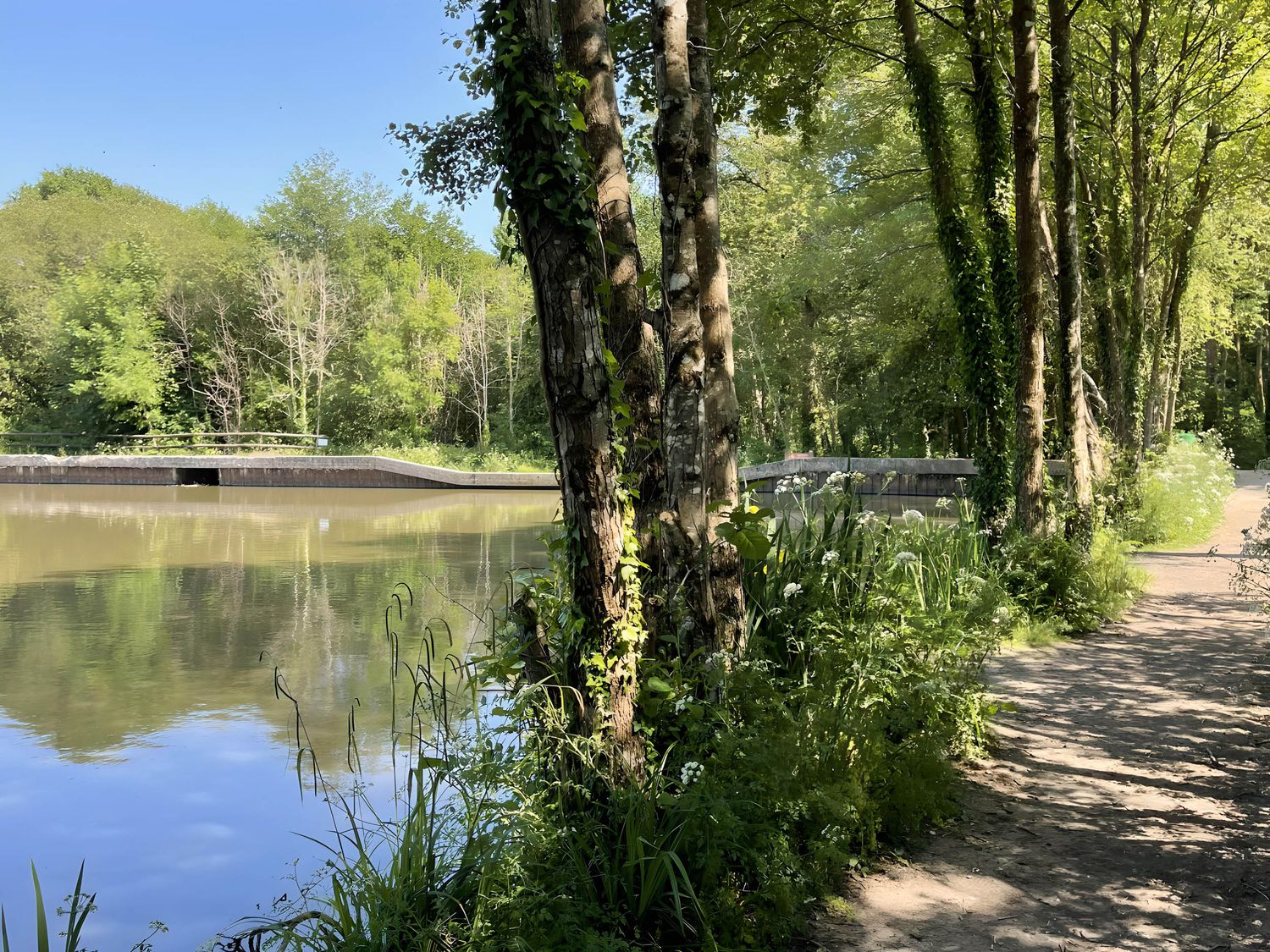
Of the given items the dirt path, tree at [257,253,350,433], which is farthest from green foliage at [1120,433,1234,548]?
tree at [257,253,350,433]

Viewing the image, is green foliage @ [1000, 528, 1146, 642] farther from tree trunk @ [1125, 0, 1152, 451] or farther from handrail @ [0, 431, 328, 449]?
handrail @ [0, 431, 328, 449]

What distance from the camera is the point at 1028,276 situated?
29.1 ft

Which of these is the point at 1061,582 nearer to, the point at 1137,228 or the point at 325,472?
the point at 1137,228

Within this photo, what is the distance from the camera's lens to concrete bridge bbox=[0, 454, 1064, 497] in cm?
2411

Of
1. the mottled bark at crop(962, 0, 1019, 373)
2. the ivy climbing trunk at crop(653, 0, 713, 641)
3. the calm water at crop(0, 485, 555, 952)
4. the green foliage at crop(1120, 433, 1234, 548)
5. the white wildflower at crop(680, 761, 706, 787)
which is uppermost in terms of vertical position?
the mottled bark at crop(962, 0, 1019, 373)

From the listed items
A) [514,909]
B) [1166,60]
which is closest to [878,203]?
[1166,60]

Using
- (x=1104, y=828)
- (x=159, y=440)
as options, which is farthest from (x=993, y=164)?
(x=159, y=440)

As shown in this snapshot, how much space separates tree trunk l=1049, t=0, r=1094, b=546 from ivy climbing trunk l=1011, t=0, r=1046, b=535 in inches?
22.1

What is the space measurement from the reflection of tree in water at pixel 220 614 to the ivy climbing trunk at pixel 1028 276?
16.2 feet

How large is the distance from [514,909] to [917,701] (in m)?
2.49

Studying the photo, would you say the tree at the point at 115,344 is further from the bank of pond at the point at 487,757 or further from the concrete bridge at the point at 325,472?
the bank of pond at the point at 487,757

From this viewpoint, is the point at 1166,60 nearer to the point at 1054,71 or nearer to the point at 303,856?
the point at 1054,71

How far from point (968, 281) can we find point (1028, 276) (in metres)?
1.51

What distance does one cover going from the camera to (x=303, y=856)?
17.2 ft
